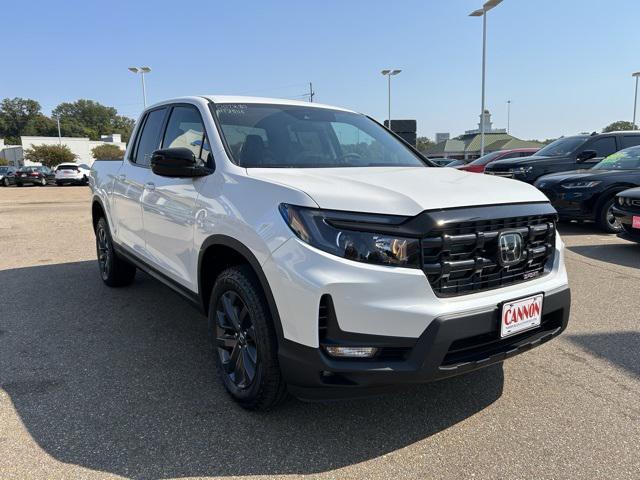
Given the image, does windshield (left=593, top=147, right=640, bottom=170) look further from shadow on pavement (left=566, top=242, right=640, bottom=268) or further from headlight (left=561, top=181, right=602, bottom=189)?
shadow on pavement (left=566, top=242, right=640, bottom=268)

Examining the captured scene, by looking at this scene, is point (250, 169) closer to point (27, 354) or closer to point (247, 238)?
point (247, 238)

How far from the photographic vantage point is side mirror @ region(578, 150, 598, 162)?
1048 centimetres

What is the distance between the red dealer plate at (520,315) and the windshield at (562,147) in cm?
1022

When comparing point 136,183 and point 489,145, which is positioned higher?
point 489,145

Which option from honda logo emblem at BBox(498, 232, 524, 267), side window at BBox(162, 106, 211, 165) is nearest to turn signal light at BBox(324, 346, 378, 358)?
honda logo emblem at BBox(498, 232, 524, 267)

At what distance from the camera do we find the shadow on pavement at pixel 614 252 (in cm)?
650

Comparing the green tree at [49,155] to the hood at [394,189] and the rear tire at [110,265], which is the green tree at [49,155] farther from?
the hood at [394,189]

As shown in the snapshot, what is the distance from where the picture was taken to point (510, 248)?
2.53 m

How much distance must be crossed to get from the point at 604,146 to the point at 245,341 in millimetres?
11222

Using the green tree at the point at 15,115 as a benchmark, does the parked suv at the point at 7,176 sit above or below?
below

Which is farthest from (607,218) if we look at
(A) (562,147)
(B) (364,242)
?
(B) (364,242)

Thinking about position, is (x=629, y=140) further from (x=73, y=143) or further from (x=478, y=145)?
(x=73, y=143)

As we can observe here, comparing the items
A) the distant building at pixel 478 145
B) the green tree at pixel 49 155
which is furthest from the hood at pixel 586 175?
the green tree at pixel 49 155

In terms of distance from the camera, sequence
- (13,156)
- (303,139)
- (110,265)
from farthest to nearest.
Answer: (13,156) < (110,265) < (303,139)
